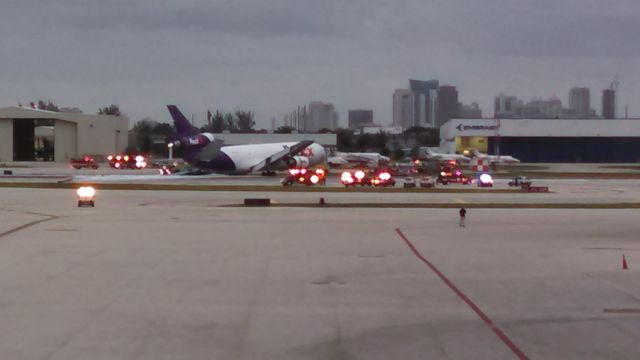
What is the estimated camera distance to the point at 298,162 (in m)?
80.5

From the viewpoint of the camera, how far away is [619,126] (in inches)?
5773

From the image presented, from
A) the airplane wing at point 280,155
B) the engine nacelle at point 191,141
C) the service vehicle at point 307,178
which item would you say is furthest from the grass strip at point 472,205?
the airplane wing at point 280,155

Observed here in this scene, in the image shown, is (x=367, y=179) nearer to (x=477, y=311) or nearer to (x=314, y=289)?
(x=314, y=289)

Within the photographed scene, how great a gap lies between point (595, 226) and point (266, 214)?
12904 mm

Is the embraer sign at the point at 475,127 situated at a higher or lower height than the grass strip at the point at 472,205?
higher

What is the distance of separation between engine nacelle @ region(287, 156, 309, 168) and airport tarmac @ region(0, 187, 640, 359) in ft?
161

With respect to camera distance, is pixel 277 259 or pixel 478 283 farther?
pixel 277 259

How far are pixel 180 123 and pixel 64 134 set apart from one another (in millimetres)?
61531

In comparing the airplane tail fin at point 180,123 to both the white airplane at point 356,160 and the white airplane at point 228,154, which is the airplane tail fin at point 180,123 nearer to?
the white airplane at point 228,154

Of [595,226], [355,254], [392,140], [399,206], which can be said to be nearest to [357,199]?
[399,206]

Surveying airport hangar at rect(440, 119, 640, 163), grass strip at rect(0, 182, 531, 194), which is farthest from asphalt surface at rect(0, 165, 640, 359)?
airport hangar at rect(440, 119, 640, 163)

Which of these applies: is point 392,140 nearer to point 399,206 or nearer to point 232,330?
point 399,206

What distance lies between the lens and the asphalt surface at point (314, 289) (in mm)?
11352

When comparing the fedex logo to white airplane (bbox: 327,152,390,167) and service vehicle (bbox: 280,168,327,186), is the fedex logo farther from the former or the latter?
white airplane (bbox: 327,152,390,167)
